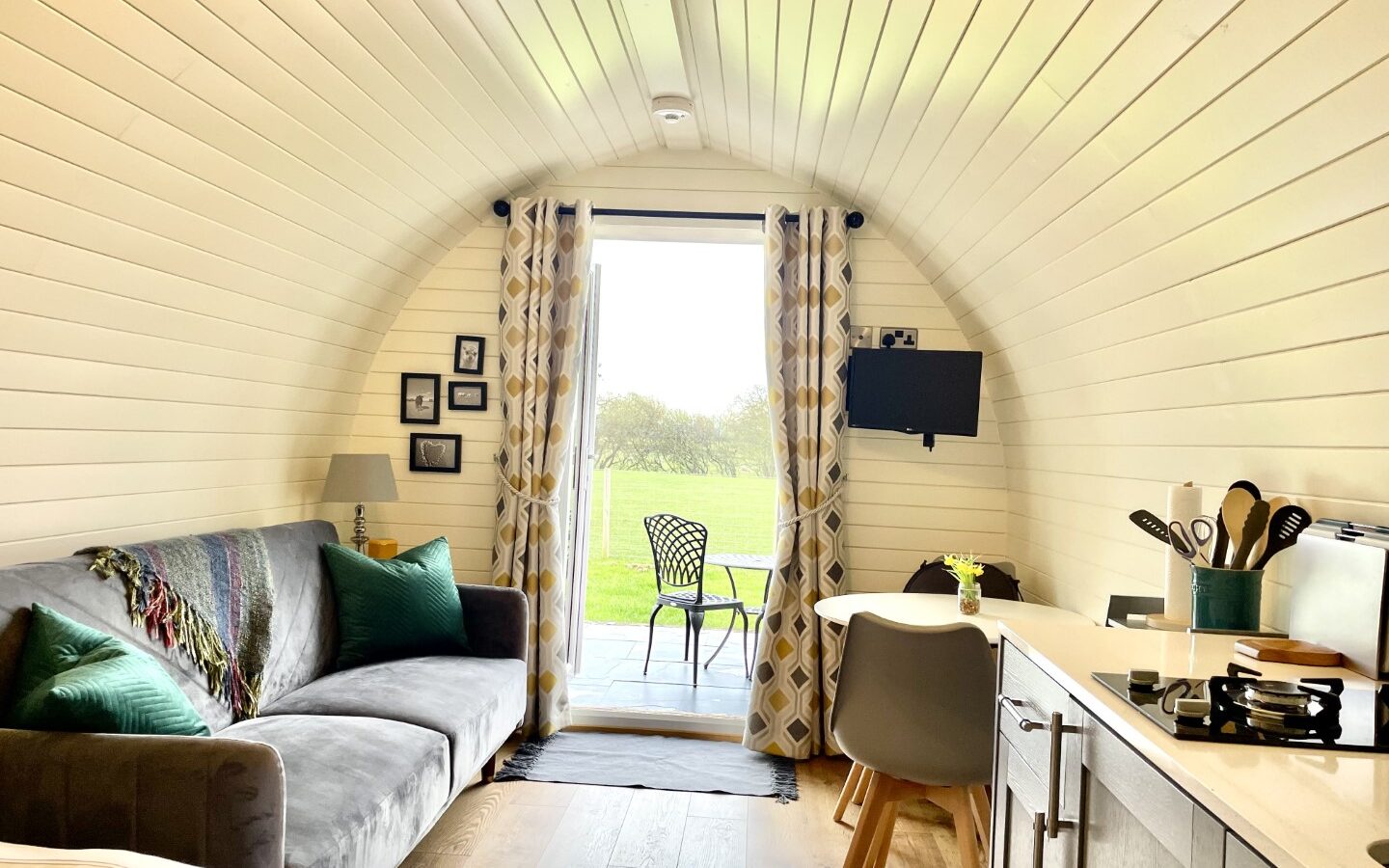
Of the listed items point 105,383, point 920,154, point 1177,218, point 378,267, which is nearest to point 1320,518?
point 1177,218

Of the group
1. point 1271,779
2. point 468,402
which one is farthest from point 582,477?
point 1271,779

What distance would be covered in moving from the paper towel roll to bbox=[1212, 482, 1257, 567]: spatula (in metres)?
0.13

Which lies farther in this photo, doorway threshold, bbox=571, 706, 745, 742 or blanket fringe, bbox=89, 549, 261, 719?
doorway threshold, bbox=571, 706, 745, 742

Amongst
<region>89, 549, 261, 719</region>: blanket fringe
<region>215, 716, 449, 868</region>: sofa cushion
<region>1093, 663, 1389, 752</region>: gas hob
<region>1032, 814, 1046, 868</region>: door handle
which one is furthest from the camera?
<region>89, 549, 261, 719</region>: blanket fringe

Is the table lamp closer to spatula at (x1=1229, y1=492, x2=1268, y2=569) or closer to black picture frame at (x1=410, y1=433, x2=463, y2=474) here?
black picture frame at (x1=410, y1=433, x2=463, y2=474)

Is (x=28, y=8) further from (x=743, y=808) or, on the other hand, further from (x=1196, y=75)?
(x=743, y=808)

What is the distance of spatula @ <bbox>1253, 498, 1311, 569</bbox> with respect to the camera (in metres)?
2.07

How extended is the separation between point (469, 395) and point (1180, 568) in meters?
3.25

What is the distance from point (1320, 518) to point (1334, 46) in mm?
1029

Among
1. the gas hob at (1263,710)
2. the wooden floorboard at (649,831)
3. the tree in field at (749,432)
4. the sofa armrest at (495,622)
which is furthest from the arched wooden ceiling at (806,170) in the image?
the tree in field at (749,432)

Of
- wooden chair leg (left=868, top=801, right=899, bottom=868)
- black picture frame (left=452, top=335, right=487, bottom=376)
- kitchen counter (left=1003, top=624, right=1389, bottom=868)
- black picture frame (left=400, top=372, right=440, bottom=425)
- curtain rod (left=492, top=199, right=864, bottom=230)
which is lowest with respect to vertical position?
wooden chair leg (left=868, top=801, right=899, bottom=868)

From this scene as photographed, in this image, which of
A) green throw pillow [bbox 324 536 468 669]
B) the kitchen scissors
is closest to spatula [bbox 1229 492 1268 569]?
the kitchen scissors

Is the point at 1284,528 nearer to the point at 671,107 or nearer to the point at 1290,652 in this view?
the point at 1290,652

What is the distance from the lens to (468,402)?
15.7 ft
